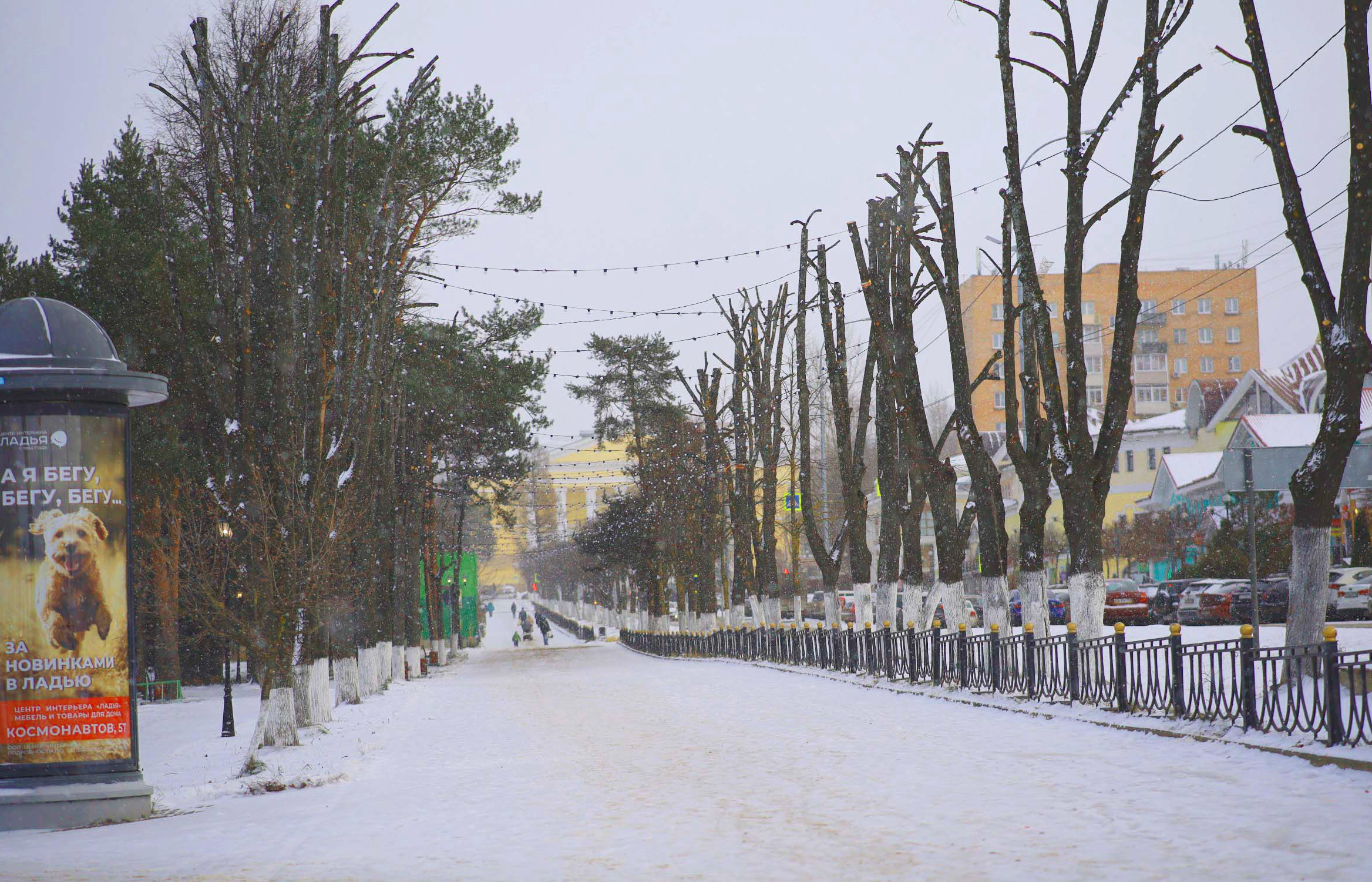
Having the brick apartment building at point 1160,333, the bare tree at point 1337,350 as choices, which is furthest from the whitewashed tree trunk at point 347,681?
the brick apartment building at point 1160,333

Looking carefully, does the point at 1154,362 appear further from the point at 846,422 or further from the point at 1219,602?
the point at 846,422

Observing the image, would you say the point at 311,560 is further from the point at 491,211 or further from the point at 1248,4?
the point at 491,211

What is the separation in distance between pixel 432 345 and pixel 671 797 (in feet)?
87.0

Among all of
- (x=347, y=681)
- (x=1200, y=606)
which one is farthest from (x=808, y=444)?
(x=347, y=681)

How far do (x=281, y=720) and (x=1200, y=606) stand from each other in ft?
85.2

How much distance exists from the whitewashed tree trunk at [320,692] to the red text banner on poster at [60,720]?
8.17 meters

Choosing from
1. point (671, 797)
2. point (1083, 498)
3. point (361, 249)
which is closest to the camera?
point (671, 797)

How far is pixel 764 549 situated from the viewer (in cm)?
3838

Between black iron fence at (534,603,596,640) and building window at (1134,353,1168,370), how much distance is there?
47.3 metres

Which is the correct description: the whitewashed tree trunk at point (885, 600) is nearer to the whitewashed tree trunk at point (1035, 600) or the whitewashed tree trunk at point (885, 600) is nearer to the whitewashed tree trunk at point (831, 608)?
the whitewashed tree trunk at point (831, 608)

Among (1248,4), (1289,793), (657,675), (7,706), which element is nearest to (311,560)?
(7,706)

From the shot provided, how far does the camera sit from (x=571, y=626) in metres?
99.6

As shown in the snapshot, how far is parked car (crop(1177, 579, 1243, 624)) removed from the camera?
33.5 m

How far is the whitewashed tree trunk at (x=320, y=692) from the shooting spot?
1992cm
